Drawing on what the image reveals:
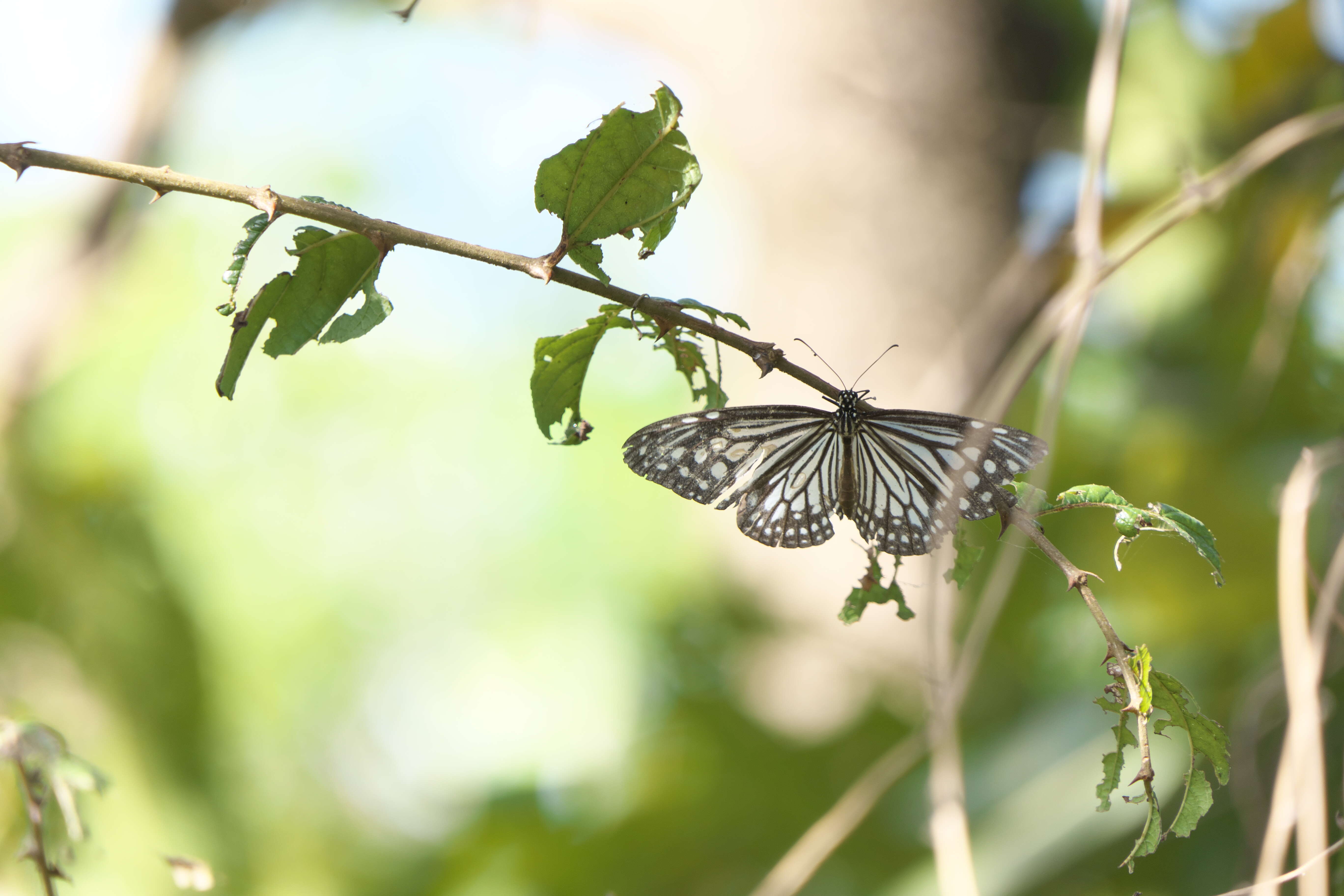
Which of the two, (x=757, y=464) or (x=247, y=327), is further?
(x=757, y=464)

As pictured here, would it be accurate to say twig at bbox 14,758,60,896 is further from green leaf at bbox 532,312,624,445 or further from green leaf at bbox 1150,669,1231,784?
green leaf at bbox 1150,669,1231,784

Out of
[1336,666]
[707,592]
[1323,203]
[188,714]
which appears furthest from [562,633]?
[1323,203]

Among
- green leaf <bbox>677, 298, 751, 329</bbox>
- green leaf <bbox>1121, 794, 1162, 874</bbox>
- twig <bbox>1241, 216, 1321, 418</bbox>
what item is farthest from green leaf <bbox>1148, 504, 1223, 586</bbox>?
twig <bbox>1241, 216, 1321, 418</bbox>

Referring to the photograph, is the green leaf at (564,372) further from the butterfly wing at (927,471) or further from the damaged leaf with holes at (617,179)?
the butterfly wing at (927,471)

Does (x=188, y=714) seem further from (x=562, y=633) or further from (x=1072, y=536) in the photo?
(x=1072, y=536)

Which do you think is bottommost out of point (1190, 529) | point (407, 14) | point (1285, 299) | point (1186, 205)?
point (1190, 529)

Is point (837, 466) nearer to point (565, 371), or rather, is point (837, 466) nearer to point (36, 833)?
point (565, 371)

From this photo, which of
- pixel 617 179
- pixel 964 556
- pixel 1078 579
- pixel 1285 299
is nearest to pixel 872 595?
pixel 964 556
